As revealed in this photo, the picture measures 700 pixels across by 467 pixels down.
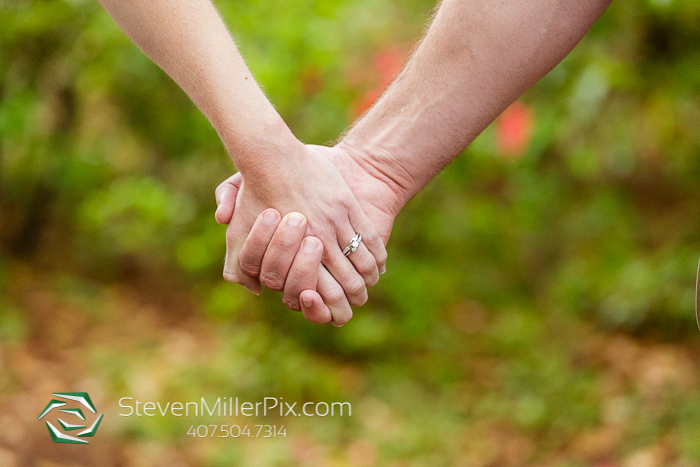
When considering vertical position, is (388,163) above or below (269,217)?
above

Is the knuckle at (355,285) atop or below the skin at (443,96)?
below

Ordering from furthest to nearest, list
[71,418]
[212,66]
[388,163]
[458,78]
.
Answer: [71,418]
[388,163]
[458,78]
[212,66]

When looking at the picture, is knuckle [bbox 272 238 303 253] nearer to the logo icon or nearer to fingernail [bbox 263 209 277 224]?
fingernail [bbox 263 209 277 224]

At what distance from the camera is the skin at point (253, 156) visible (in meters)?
1.59

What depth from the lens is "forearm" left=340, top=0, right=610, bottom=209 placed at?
1.57 m

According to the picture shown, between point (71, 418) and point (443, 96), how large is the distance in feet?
8.62

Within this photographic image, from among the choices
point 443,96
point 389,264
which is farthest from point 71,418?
point 443,96

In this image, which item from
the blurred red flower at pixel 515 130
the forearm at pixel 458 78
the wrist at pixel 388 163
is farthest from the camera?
the blurred red flower at pixel 515 130

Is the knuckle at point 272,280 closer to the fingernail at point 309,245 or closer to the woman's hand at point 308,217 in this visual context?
the woman's hand at point 308,217

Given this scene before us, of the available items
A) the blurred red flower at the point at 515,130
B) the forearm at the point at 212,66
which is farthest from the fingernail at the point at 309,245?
the blurred red flower at the point at 515,130

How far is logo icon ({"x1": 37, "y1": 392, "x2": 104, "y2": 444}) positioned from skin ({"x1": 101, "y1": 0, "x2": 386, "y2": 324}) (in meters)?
1.90

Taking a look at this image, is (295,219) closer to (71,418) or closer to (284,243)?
(284,243)

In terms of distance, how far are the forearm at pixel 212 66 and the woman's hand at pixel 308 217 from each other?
63 millimetres

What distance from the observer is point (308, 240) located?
1.67 meters
